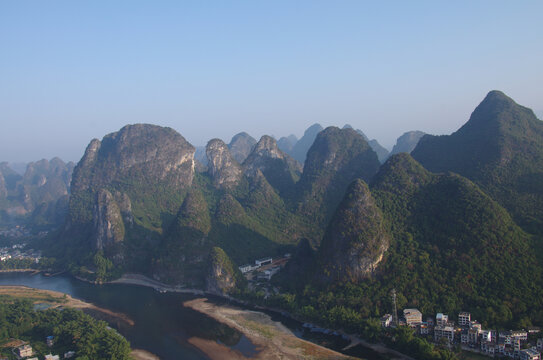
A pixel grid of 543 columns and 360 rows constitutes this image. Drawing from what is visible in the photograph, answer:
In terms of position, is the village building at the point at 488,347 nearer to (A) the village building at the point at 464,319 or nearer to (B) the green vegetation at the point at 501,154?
(A) the village building at the point at 464,319

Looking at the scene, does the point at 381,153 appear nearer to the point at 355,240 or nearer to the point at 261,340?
the point at 355,240

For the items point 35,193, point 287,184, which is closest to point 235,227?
point 287,184

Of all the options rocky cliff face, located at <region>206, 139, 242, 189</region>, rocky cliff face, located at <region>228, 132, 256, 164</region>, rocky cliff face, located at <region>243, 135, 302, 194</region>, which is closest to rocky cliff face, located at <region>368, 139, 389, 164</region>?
rocky cliff face, located at <region>228, 132, 256, 164</region>

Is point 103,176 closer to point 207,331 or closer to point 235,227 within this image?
point 235,227

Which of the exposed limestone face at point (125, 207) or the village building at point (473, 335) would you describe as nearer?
the village building at point (473, 335)

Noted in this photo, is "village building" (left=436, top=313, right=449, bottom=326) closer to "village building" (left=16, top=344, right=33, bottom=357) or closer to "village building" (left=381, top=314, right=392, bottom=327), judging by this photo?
"village building" (left=381, top=314, right=392, bottom=327)

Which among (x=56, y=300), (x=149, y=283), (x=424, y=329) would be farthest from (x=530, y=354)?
(x=56, y=300)

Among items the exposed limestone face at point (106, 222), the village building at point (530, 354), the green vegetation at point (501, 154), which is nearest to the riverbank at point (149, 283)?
the exposed limestone face at point (106, 222)
